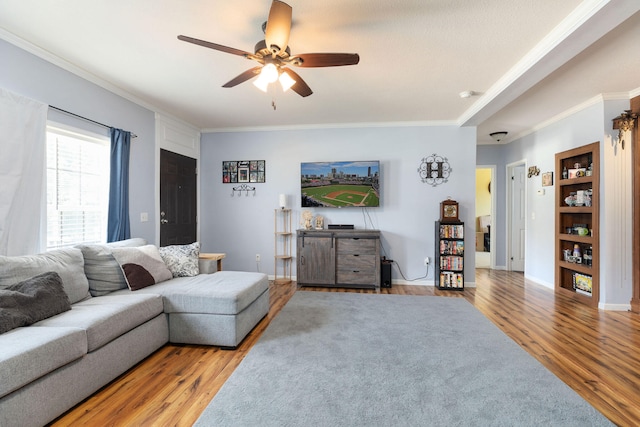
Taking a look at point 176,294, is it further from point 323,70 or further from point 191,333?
point 323,70

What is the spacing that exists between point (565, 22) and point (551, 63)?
1.66 feet

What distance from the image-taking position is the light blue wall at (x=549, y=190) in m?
3.47

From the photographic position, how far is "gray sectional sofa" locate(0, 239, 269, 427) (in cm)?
148

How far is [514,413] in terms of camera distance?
1.67 metres

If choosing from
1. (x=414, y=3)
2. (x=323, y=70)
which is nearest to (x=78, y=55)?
(x=323, y=70)

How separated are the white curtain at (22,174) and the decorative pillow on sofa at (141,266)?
623mm

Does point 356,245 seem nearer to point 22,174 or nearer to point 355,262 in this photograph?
point 355,262

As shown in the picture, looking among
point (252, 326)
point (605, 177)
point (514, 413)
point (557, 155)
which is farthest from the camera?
point (557, 155)

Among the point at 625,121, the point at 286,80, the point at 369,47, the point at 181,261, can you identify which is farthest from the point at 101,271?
the point at 625,121

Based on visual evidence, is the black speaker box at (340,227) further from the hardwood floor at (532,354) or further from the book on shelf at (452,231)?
the hardwood floor at (532,354)

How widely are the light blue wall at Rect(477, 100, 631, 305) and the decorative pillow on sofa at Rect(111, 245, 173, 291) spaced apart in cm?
503

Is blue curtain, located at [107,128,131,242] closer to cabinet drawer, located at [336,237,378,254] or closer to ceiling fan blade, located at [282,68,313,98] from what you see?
ceiling fan blade, located at [282,68,313,98]

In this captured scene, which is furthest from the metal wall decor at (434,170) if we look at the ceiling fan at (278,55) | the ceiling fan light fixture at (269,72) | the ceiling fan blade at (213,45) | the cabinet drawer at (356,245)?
the ceiling fan blade at (213,45)

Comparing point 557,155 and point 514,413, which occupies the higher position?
point 557,155
